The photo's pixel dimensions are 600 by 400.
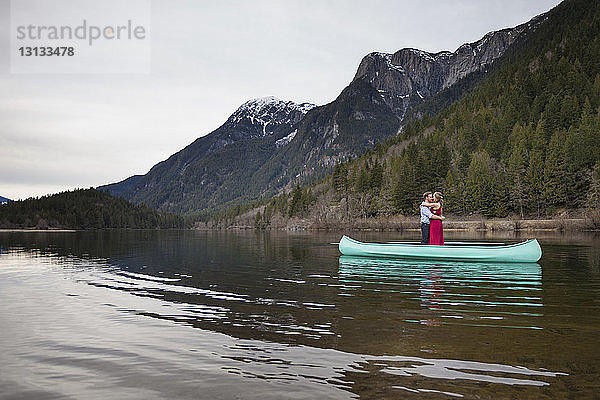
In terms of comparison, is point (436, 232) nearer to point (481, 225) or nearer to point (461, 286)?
point (461, 286)

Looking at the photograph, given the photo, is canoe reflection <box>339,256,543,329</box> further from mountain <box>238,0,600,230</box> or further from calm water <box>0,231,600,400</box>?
mountain <box>238,0,600,230</box>

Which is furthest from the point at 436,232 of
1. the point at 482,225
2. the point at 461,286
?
the point at 482,225

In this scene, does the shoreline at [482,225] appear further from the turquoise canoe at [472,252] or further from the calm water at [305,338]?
the calm water at [305,338]

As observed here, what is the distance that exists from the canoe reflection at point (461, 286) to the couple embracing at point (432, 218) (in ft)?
6.23

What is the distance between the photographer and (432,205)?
25938 millimetres

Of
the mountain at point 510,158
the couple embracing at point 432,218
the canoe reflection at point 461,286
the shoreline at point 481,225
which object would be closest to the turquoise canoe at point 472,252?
the canoe reflection at point 461,286

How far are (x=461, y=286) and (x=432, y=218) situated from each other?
969 centimetres

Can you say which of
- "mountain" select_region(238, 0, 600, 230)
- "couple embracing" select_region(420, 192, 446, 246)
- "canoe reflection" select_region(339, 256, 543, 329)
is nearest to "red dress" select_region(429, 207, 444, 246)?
"couple embracing" select_region(420, 192, 446, 246)

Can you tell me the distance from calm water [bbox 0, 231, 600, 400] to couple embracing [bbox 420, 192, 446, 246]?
713 cm

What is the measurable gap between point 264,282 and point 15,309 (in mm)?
9564

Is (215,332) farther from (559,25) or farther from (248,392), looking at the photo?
(559,25)

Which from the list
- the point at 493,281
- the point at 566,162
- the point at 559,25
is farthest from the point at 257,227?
the point at 493,281

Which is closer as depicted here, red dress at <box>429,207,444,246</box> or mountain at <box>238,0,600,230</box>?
red dress at <box>429,207,444,246</box>

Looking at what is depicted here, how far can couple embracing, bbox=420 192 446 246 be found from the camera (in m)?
26.1
